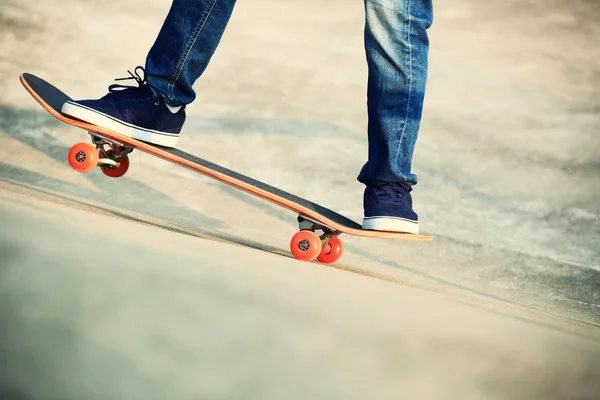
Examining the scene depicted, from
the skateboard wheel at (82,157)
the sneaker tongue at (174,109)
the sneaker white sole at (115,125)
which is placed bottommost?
the skateboard wheel at (82,157)

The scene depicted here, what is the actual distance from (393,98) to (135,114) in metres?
0.87

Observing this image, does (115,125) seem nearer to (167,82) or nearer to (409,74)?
(167,82)

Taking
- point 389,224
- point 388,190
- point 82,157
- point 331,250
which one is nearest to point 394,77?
point 388,190

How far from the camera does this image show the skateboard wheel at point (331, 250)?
249cm

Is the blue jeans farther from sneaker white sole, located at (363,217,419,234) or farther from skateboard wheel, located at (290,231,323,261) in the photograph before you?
skateboard wheel, located at (290,231,323,261)

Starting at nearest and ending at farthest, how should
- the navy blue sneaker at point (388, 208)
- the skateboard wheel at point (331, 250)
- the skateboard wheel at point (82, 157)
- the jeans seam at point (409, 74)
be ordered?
the jeans seam at point (409, 74) → the navy blue sneaker at point (388, 208) → the skateboard wheel at point (82, 157) → the skateboard wheel at point (331, 250)

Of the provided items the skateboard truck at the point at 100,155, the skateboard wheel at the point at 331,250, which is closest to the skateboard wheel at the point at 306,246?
the skateboard wheel at the point at 331,250

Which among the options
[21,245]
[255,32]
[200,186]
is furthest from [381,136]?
[255,32]

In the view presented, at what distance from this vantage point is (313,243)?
2314mm

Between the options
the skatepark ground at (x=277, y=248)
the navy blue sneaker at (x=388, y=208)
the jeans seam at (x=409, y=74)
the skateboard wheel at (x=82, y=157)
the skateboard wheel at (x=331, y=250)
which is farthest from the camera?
the skateboard wheel at (x=331, y=250)

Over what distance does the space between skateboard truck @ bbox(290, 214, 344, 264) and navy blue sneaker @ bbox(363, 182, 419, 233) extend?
22 centimetres

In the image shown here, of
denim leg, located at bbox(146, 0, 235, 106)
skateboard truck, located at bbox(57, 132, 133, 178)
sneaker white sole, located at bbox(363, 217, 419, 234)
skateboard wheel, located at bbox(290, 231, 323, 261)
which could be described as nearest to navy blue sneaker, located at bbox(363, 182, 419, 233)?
sneaker white sole, located at bbox(363, 217, 419, 234)

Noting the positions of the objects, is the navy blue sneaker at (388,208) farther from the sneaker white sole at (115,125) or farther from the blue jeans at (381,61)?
the sneaker white sole at (115,125)

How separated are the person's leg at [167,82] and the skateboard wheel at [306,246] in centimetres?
57
